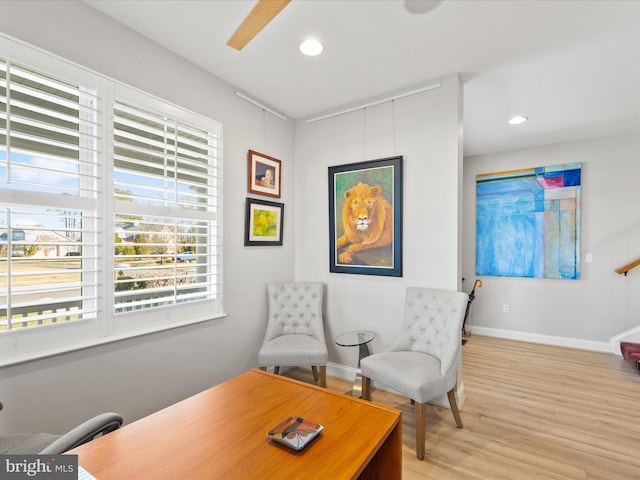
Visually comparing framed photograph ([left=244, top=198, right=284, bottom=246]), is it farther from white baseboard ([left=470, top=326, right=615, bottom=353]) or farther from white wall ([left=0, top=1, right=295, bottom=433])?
white baseboard ([left=470, top=326, right=615, bottom=353])

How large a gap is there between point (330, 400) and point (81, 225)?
5.88 ft

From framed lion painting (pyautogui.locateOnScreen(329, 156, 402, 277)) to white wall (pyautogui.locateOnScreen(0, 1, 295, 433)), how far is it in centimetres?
59

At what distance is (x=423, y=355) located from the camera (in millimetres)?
2406

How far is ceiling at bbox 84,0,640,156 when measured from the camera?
6.05 ft

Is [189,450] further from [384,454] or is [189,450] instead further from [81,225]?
[81,225]

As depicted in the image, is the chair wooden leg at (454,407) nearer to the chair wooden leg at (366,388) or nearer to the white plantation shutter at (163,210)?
the chair wooden leg at (366,388)

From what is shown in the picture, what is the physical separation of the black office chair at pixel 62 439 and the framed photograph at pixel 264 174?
2061 millimetres

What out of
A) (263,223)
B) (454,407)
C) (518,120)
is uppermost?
(518,120)

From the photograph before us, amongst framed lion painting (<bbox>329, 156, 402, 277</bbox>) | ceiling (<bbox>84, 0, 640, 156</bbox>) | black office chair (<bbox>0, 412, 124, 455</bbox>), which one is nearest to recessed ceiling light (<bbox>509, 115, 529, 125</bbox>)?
ceiling (<bbox>84, 0, 640, 156</bbox>)

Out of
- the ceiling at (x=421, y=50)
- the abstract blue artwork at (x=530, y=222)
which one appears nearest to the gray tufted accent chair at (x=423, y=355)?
the ceiling at (x=421, y=50)

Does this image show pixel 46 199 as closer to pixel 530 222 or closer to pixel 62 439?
pixel 62 439

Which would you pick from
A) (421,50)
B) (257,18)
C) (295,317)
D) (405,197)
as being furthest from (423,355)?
(257,18)

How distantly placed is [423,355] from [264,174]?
7.24 ft

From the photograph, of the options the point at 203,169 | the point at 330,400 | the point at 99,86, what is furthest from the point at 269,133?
the point at 330,400
